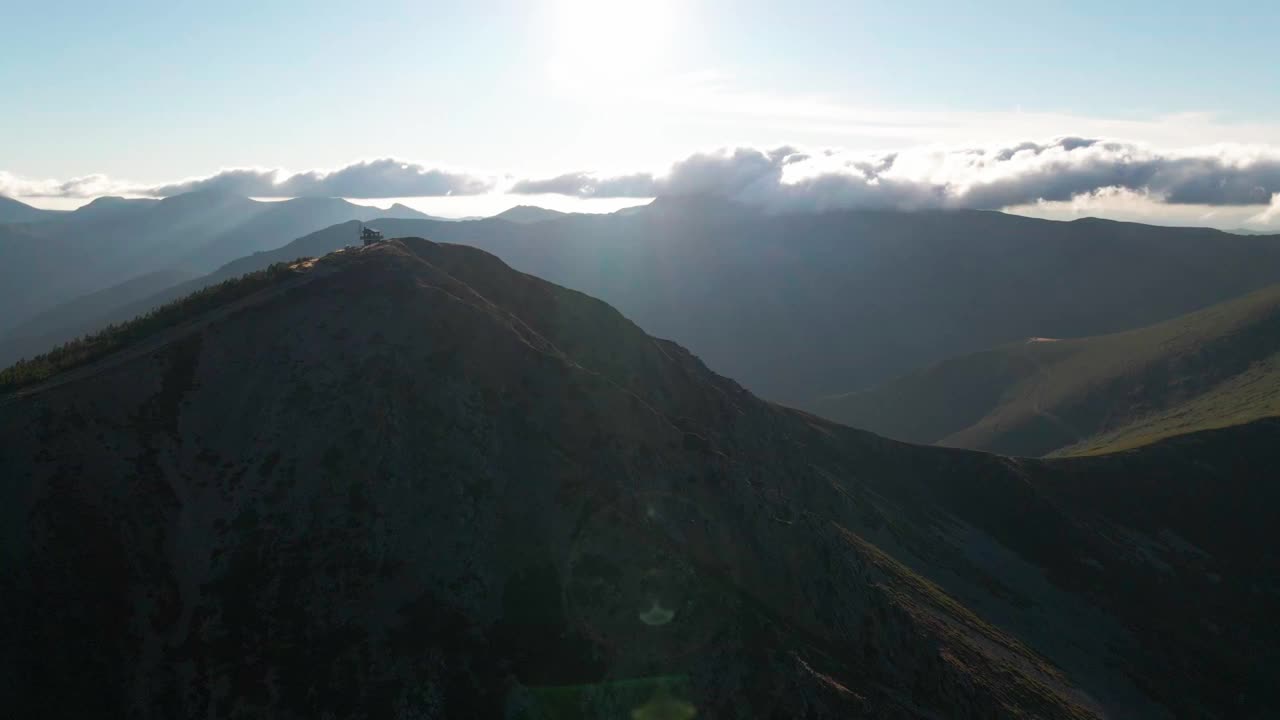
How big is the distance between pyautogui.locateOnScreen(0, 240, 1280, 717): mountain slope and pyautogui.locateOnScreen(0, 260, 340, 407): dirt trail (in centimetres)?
57

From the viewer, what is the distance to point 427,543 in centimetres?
5756

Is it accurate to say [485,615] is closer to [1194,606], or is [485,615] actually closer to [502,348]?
[502,348]

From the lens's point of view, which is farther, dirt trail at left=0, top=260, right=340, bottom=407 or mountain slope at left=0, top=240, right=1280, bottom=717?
dirt trail at left=0, top=260, right=340, bottom=407

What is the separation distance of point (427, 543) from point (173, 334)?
36.0m

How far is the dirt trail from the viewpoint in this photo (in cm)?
6056

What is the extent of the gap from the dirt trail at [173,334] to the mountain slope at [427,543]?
57 centimetres

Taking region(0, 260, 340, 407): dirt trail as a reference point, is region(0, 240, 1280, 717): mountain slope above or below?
below

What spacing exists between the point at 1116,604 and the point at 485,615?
122838 millimetres

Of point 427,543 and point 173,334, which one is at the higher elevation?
point 173,334

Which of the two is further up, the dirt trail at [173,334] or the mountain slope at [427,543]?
the dirt trail at [173,334]

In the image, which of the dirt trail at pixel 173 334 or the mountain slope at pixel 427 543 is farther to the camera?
the dirt trail at pixel 173 334

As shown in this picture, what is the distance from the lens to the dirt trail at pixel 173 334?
6056 centimetres

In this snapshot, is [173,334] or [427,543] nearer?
[427,543]

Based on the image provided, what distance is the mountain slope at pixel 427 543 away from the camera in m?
48.6
